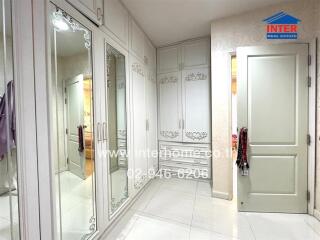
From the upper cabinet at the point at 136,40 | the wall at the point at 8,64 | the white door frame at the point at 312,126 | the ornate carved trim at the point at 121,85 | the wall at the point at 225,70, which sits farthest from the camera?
the upper cabinet at the point at 136,40

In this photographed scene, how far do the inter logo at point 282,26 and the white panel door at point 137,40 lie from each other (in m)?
1.71

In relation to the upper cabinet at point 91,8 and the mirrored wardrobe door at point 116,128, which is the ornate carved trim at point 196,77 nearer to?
the mirrored wardrobe door at point 116,128

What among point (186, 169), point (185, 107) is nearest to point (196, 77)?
point (185, 107)

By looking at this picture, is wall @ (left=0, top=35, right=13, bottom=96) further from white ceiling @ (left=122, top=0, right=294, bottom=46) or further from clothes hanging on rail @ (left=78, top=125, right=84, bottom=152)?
white ceiling @ (left=122, top=0, right=294, bottom=46)

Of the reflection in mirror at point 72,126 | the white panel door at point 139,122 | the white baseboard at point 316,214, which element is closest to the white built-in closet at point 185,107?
the white panel door at point 139,122

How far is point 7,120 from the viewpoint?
3.45 ft

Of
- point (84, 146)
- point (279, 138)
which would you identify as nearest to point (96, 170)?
point (84, 146)

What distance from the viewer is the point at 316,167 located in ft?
7.20

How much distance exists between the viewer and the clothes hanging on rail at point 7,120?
1.04 metres

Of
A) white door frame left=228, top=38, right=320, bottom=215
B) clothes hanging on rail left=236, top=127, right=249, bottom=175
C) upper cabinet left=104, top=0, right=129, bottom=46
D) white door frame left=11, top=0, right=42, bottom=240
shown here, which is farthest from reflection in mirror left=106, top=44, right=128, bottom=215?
white door frame left=228, top=38, right=320, bottom=215

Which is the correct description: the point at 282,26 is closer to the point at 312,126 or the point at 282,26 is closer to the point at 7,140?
the point at 312,126

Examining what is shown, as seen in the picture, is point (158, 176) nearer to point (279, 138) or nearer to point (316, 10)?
point (279, 138)

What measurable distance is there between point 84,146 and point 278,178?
7.47 feet

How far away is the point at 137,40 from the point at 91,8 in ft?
3.90
